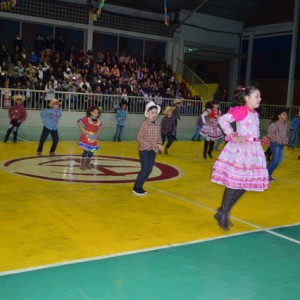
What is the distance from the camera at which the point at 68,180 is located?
7879 millimetres

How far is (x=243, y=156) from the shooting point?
4957mm

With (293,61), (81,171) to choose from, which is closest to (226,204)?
(81,171)

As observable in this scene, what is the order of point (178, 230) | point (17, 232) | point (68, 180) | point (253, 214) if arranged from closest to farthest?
point (17, 232)
point (178, 230)
point (253, 214)
point (68, 180)

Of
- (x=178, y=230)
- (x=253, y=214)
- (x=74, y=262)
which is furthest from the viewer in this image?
(x=253, y=214)

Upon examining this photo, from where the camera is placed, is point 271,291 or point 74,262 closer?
point 271,291

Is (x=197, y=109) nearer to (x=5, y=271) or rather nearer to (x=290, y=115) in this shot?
(x=290, y=115)

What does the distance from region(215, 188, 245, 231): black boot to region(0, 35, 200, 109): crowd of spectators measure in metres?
14.9

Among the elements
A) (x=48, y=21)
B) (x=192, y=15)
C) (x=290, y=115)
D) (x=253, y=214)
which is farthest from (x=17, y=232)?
(x=192, y=15)

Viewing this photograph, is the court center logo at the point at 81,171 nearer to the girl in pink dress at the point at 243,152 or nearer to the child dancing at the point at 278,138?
the child dancing at the point at 278,138

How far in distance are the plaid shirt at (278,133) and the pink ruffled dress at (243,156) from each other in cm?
352

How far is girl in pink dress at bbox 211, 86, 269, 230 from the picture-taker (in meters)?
4.95

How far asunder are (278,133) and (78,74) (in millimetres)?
14850

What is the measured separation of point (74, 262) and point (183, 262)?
1074mm

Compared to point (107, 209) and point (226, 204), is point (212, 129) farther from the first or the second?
point (226, 204)
